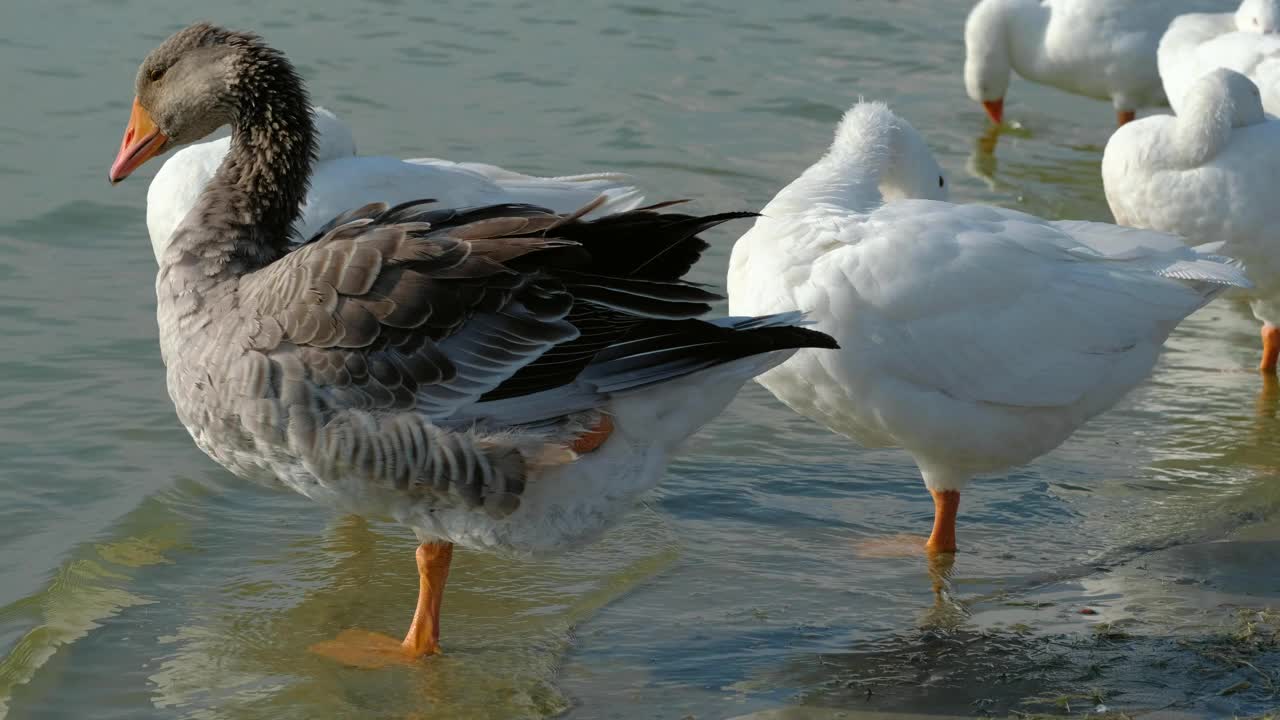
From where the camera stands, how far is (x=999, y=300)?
215 inches

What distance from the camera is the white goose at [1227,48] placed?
997cm

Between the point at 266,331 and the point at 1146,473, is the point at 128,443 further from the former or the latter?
the point at 1146,473

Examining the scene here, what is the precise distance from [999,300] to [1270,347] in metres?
3.18

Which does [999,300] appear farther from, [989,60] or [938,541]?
[989,60]

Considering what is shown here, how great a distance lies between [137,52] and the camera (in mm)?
11516

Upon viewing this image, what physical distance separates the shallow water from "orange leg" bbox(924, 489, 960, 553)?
13 cm

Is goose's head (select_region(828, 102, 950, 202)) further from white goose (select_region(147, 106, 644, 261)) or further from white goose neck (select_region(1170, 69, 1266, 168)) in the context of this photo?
white goose neck (select_region(1170, 69, 1266, 168))

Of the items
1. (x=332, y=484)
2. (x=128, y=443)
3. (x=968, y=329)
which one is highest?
(x=968, y=329)

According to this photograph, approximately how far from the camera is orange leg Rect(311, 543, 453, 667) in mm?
5074

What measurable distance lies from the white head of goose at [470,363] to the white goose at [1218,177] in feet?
11.9

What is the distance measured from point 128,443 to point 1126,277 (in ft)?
13.6

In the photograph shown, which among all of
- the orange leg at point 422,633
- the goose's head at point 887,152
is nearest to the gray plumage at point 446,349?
the orange leg at point 422,633

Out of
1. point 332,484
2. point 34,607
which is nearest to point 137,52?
point 34,607

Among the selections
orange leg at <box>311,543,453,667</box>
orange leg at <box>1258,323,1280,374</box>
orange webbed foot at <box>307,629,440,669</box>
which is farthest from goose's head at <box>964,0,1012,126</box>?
orange webbed foot at <box>307,629,440,669</box>
